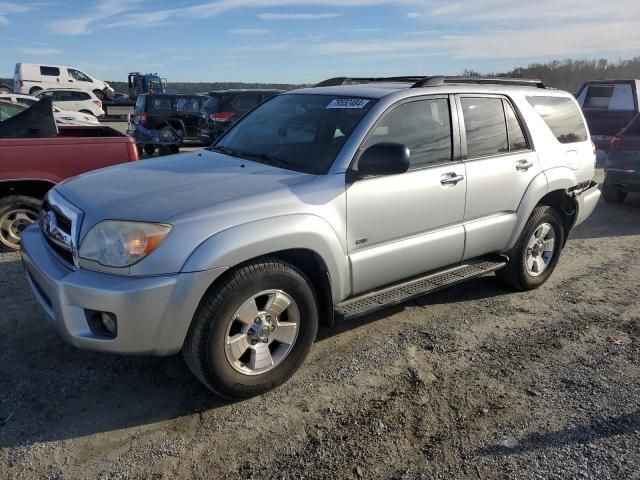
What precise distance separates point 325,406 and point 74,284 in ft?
5.11

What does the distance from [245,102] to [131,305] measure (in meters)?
11.5

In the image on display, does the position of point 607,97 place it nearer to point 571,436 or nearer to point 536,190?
point 536,190

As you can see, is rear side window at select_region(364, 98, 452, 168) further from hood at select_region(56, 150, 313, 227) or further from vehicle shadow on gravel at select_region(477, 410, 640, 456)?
vehicle shadow on gravel at select_region(477, 410, 640, 456)

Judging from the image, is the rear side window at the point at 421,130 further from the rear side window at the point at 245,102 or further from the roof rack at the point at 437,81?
the rear side window at the point at 245,102

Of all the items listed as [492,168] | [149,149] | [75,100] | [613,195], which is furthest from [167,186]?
[75,100]

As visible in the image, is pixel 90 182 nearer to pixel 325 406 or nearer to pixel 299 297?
pixel 299 297

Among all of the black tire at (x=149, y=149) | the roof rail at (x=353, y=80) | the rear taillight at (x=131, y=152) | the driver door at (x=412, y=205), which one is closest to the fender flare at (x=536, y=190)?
the driver door at (x=412, y=205)

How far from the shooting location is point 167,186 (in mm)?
3219

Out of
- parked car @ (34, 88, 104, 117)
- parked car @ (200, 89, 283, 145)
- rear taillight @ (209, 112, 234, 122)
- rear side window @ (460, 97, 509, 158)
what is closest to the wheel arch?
rear side window @ (460, 97, 509, 158)

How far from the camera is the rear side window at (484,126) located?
13.6 ft

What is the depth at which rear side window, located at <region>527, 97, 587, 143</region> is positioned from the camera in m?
4.80

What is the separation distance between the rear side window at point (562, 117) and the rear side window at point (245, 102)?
938 cm

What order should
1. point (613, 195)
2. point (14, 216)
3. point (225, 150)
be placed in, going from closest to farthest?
1. point (225, 150)
2. point (14, 216)
3. point (613, 195)

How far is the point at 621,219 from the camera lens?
25.5 feet
